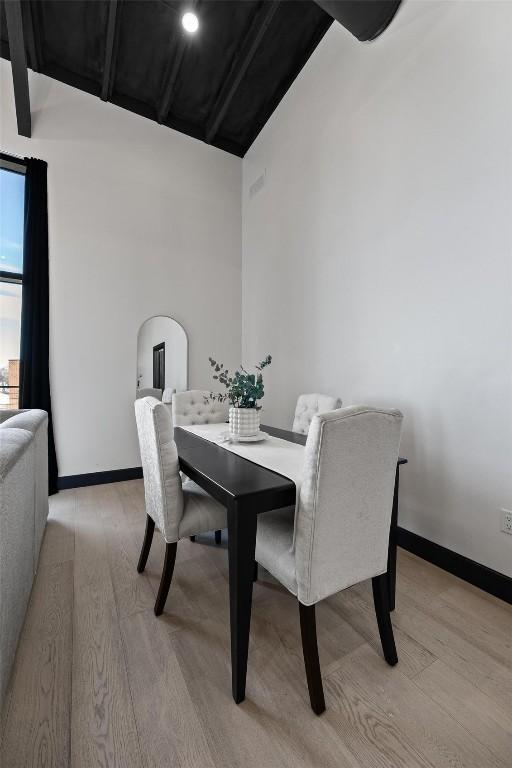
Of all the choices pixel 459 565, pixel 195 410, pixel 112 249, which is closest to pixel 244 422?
pixel 195 410

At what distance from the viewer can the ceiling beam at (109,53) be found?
2.76 meters

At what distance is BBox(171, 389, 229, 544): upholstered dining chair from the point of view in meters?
2.60

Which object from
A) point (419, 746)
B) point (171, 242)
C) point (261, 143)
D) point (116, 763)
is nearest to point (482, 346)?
point (419, 746)

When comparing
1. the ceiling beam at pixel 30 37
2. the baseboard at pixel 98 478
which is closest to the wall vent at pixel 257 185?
the ceiling beam at pixel 30 37

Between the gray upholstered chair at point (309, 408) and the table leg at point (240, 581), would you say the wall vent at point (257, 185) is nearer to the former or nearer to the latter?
the gray upholstered chair at point (309, 408)

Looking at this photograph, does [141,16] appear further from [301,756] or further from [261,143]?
[301,756]

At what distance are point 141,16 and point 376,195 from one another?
8.53 ft

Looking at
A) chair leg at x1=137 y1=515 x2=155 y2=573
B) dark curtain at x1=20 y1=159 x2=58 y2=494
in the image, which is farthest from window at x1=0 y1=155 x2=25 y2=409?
chair leg at x1=137 y1=515 x2=155 y2=573

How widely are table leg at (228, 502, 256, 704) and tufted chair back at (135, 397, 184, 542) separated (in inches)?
18.3

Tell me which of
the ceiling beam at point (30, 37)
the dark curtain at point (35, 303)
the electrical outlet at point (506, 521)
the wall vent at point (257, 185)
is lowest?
the electrical outlet at point (506, 521)

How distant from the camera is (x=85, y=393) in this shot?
338cm

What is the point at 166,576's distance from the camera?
158cm

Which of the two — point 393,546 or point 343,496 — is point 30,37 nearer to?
point 343,496

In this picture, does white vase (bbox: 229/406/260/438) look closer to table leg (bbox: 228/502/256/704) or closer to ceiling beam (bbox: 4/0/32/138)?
table leg (bbox: 228/502/256/704)
